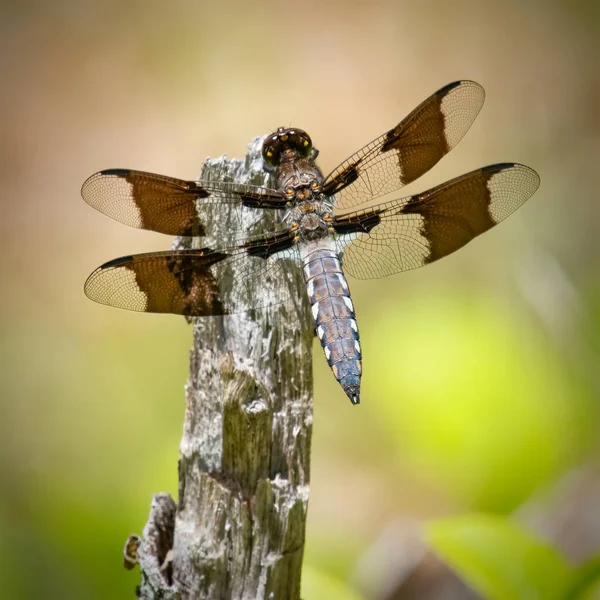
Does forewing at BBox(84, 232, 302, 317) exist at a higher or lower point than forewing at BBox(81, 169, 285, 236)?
lower

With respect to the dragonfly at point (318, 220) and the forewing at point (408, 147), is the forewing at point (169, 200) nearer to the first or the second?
the dragonfly at point (318, 220)

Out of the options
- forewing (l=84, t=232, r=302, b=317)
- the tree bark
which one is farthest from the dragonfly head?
the tree bark

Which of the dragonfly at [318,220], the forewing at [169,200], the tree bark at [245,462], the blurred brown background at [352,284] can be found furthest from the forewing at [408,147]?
the blurred brown background at [352,284]

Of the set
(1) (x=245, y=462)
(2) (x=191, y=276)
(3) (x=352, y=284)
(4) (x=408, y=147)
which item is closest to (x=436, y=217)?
(4) (x=408, y=147)

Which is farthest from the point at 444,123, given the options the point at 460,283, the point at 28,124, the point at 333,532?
the point at 28,124

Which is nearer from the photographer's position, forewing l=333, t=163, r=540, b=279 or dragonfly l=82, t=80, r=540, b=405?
dragonfly l=82, t=80, r=540, b=405

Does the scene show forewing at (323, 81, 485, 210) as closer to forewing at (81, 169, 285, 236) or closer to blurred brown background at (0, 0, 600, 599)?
forewing at (81, 169, 285, 236)
